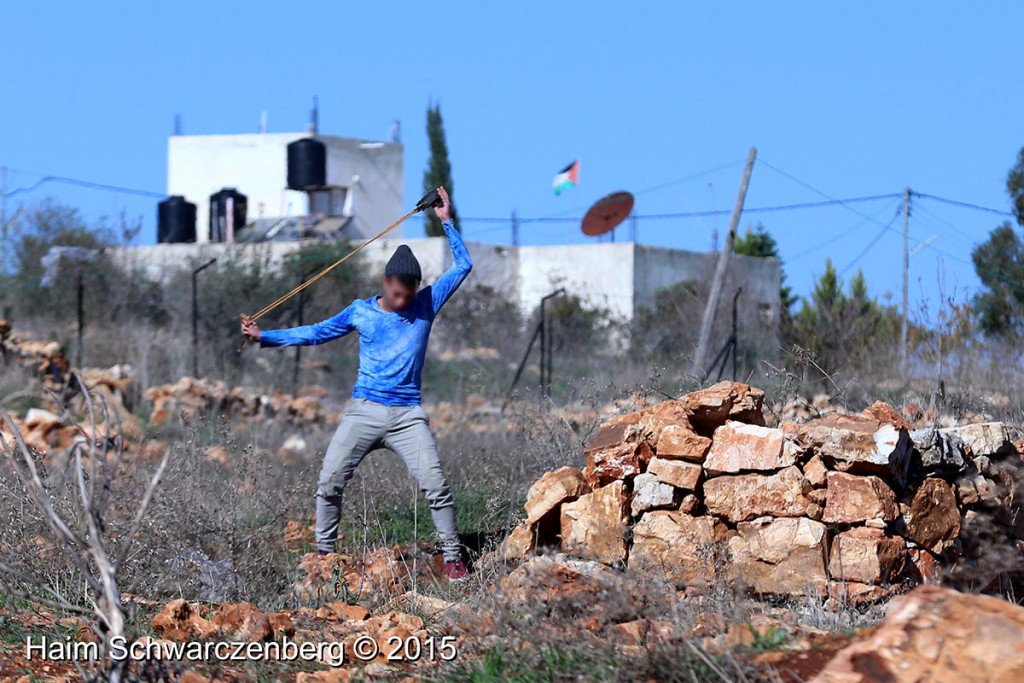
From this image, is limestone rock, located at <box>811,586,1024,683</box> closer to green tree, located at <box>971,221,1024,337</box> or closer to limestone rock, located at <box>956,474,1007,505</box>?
limestone rock, located at <box>956,474,1007,505</box>

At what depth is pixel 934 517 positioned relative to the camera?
23.0ft

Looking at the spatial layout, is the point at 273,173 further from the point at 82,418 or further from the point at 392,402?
the point at 392,402

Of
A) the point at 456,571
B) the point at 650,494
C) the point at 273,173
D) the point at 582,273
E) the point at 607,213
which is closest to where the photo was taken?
the point at 650,494

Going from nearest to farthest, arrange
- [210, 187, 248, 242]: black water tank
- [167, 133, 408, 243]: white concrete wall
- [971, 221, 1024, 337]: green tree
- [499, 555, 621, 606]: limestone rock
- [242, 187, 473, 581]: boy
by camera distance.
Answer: [499, 555, 621, 606]: limestone rock
[242, 187, 473, 581]: boy
[971, 221, 1024, 337]: green tree
[210, 187, 248, 242]: black water tank
[167, 133, 408, 243]: white concrete wall

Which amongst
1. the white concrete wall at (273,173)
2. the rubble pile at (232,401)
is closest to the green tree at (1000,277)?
the rubble pile at (232,401)

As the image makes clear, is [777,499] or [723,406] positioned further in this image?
[723,406]

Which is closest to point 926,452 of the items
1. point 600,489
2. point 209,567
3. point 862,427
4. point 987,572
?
point 862,427

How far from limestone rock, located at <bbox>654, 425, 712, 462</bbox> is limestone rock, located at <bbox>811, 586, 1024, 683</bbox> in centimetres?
309

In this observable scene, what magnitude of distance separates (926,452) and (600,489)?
1800mm

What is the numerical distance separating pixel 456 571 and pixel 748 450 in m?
1.78

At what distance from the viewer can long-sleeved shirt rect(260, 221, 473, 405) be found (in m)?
7.81

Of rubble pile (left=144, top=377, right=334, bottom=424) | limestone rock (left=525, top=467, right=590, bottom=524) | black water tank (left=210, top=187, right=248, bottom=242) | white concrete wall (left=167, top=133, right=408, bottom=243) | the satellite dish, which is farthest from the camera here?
white concrete wall (left=167, top=133, right=408, bottom=243)

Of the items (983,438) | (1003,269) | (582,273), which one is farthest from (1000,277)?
(582,273)

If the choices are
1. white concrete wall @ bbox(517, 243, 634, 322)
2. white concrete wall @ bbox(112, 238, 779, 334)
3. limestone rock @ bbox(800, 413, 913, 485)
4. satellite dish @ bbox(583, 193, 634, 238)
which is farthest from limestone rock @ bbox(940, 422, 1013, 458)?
white concrete wall @ bbox(517, 243, 634, 322)
